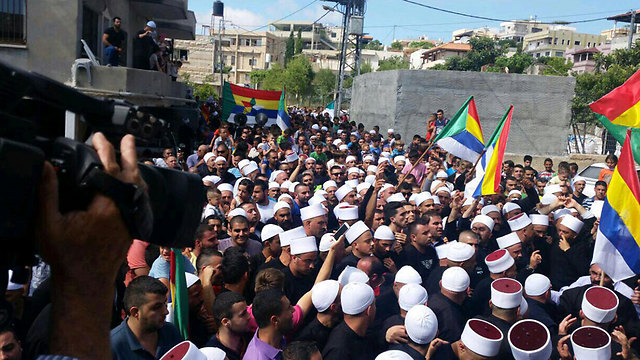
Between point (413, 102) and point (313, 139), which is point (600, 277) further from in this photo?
point (413, 102)

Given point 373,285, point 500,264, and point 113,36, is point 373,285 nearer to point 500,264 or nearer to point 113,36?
point 500,264

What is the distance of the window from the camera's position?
47.0 feet

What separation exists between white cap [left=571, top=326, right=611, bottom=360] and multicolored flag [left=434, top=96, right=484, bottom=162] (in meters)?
5.79

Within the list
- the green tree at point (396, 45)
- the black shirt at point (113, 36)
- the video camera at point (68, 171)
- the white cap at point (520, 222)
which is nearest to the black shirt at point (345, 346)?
the video camera at point (68, 171)

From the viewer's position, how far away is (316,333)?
15.5ft

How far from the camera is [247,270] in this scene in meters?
5.21

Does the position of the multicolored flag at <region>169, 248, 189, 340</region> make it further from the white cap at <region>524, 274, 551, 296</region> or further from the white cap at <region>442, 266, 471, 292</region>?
the white cap at <region>524, 274, 551, 296</region>

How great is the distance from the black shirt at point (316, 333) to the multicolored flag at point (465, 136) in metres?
6.06

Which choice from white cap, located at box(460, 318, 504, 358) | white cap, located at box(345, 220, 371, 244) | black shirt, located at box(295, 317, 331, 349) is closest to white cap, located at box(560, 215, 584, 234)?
white cap, located at box(345, 220, 371, 244)

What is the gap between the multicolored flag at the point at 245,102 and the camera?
1653 centimetres

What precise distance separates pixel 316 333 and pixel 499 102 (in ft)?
55.2

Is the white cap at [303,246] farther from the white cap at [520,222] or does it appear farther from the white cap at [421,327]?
the white cap at [520,222]

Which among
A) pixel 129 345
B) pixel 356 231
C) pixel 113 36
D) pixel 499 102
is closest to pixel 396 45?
pixel 499 102

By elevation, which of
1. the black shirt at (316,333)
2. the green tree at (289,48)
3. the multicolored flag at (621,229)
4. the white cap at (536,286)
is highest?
the green tree at (289,48)
